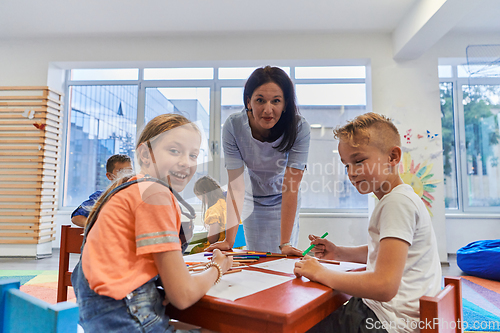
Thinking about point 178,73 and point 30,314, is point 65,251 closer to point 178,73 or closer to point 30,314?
point 30,314

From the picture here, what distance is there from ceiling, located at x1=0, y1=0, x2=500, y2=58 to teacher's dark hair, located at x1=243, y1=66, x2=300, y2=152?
2318mm

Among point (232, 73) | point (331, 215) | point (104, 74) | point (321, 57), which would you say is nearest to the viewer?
point (321, 57)

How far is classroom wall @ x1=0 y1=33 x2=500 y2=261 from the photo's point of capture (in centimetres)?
392

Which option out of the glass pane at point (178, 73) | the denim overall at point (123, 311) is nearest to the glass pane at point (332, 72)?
the glass pane at point (178, 73)

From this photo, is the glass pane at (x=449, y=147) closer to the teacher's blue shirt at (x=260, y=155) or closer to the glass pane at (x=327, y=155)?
the glass pane at (x=327, y=155)

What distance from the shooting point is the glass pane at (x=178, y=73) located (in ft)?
15.1

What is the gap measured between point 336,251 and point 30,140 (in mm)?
4332

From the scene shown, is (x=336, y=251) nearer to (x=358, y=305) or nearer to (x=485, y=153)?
(x=358, y=305)

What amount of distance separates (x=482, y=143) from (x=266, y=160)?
14.1 ft

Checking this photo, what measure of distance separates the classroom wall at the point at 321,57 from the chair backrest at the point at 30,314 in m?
3.86

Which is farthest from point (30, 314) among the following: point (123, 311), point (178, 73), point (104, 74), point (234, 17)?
point (104, 74)

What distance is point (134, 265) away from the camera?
72cm

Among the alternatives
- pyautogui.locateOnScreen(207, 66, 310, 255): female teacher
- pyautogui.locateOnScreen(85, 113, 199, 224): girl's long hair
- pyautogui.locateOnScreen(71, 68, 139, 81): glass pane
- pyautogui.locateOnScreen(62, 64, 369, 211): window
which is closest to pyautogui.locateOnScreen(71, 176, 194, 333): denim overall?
pyautogui.locateOnScreen(85, 113, 199, 224): girl's long hair

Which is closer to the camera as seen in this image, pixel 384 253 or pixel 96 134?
pixel 384 253
